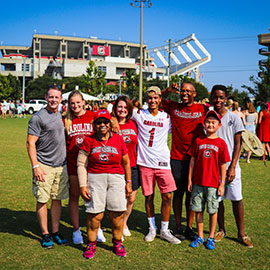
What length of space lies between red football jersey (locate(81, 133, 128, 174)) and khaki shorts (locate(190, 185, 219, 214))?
111 cm

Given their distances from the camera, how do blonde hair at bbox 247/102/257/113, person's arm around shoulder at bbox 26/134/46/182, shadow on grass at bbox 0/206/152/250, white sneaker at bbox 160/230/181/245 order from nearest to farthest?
person's arm around shoulder at bbox 26/134/46/182 < white sneaker at bbox 160/230/181/245 < shadow on grass at bbox 0/206/152/250 < blonde hair at bbox 247/102/257/113

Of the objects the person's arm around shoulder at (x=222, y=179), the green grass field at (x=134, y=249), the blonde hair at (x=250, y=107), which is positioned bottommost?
the green grass field at (x=134, y=249)

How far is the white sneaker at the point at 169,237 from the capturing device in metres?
4.65

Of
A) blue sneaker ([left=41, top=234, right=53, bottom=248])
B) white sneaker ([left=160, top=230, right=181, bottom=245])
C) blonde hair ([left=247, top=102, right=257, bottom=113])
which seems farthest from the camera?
blonde hair ([left=247, top=102, right=257, bottom=113])

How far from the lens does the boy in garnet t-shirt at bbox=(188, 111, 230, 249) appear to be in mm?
4402

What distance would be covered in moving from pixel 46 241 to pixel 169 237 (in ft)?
5.50

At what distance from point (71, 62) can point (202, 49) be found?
55057mm

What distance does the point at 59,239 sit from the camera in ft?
14.9

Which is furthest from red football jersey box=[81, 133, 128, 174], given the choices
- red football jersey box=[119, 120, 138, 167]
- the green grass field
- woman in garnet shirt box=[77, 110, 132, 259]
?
the green grass field

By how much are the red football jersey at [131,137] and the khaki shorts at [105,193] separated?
61 centimetres

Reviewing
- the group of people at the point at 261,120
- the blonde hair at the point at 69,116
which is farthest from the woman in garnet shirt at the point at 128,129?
the group of people at the point at 261,120

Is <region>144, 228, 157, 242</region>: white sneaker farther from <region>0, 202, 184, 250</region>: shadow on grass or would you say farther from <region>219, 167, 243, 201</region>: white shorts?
<region>219, 167, 243, 201</region>: white shorts

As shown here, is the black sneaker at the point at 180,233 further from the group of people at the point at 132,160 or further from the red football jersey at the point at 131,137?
the red football jersey at the point at 131,137

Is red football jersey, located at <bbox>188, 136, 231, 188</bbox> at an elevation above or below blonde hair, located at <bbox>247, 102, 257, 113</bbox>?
below
